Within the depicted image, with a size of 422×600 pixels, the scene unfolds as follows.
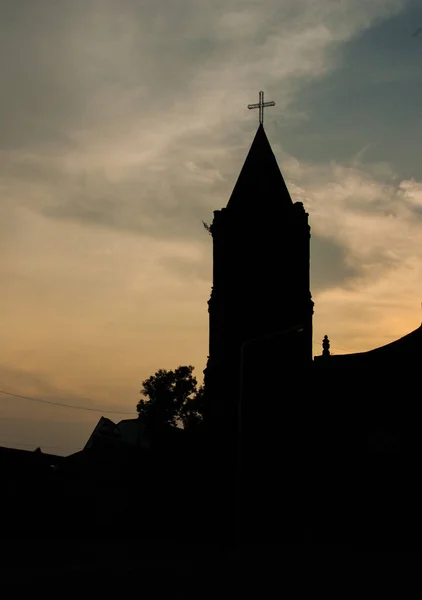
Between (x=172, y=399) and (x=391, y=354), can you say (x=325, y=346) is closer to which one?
(x=391, y=354)

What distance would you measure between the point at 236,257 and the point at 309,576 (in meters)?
23.5

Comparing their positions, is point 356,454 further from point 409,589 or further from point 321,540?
point 409,589

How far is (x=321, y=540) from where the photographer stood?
148ft

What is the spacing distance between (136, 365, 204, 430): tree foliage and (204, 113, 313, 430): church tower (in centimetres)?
5069

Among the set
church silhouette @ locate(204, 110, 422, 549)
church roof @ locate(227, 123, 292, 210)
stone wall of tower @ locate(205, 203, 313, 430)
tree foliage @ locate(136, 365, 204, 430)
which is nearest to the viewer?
church silhouette @ locate(204, 110, 422, 549)

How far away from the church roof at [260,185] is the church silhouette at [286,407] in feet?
0.21

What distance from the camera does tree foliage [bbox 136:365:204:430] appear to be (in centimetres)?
9931

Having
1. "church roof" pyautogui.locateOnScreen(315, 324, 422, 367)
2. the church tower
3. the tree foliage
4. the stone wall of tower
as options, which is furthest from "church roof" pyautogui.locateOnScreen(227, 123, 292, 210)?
the tree foliage

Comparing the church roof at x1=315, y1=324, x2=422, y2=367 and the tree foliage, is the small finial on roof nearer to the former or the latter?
the church roof at x1=315, y1=324, x2=422, y2=367

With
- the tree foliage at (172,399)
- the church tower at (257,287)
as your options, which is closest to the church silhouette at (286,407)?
the church tower at (257,287)

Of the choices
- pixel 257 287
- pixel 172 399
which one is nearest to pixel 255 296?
pixel 257 287

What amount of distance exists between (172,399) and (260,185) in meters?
58.8

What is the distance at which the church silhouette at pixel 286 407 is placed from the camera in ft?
148

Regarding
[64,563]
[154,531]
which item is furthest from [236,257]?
[64,563]
